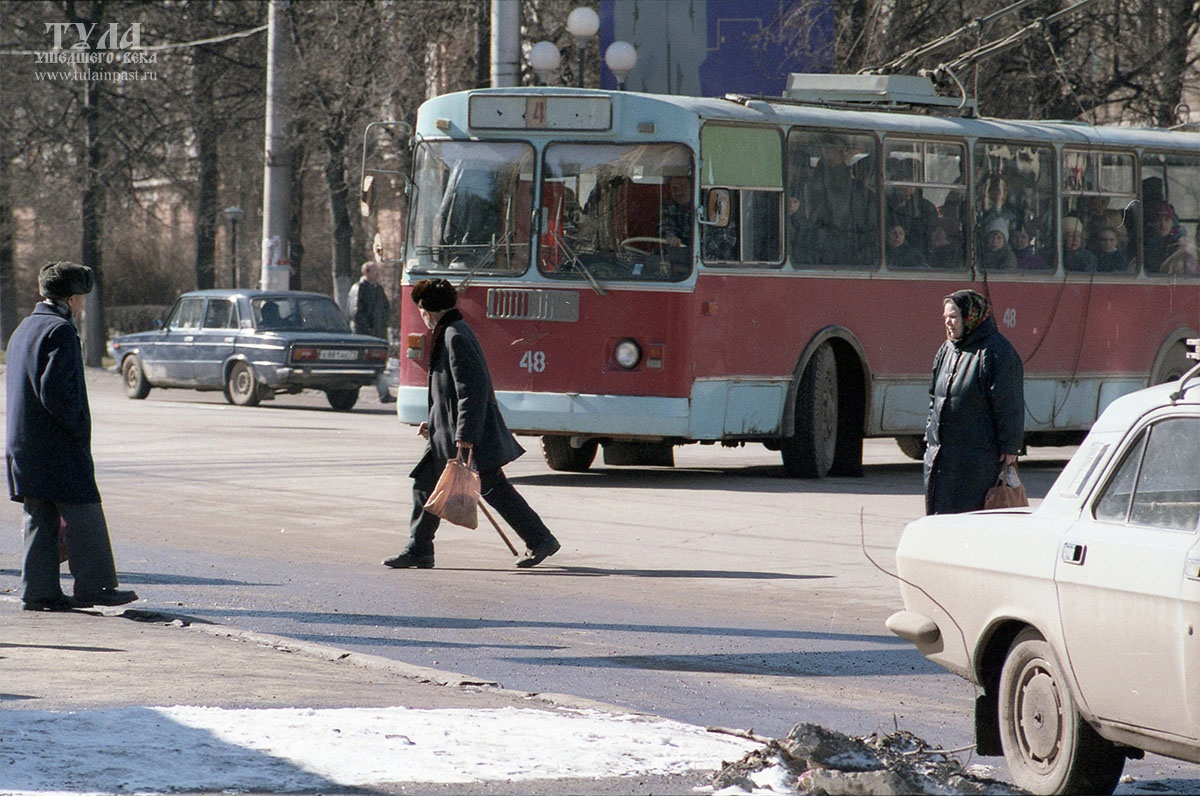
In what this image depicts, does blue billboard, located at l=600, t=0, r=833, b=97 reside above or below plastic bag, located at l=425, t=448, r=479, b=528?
above

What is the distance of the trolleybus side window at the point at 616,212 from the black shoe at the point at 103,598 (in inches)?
277

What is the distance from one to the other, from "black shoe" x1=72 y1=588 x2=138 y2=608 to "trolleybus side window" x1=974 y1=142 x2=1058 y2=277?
1066 centimetres

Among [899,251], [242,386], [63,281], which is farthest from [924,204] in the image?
[242,386]

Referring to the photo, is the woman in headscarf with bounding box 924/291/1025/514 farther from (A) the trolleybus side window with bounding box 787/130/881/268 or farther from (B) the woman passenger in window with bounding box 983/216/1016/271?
(B) the woman passenger in window with bounding box 983/216/1016/271

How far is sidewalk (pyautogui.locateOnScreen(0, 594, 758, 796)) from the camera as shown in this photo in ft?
18.2

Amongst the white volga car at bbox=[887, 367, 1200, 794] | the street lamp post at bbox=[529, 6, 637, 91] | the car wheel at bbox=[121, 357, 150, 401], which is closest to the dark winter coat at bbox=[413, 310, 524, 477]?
the white volga car at bbox=[887, 367, 1200, 794]

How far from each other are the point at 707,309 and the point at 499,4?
24.5 ft

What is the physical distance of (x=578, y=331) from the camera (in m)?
15.6

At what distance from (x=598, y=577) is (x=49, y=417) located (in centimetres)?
323

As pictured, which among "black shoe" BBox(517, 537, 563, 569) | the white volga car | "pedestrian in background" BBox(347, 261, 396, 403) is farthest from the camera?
"pedestrian in background" BBox(347, 261, 396, 403)

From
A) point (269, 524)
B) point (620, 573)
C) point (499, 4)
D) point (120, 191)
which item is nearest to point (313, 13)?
point (120, 191)

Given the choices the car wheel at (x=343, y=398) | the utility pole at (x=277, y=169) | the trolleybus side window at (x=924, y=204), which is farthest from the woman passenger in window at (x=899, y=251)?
the utility pole at (x=277, y=169)

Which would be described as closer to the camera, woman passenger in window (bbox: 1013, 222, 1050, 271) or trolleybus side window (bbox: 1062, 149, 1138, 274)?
woman passenger in window (bbox: 1013, 222, 1050, 271)

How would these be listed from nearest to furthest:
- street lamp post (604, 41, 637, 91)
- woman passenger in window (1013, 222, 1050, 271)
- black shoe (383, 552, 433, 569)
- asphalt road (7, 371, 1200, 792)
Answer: asphalt road (7, 371, 1200, 792)
black shoe (383, 552, 433, 569)
woman passenger in window (1013, 222, 1050, 271)
street lamp post (604, 41, 637, 91)
